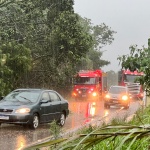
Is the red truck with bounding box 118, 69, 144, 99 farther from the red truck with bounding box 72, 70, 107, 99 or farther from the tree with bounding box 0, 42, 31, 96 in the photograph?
the tree with bounding box 0, 42, 31, 96

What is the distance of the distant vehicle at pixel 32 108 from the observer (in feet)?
45.1

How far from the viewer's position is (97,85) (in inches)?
1524

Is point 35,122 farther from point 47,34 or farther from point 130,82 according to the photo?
point 130,82

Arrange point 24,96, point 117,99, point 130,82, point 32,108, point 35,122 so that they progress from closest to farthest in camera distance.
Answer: point 32,108
point 35,122
point 24,96
point 117,99
point 130,82

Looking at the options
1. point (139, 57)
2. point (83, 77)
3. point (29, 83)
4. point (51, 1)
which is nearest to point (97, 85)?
point (83, 77)

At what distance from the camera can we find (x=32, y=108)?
14.1m

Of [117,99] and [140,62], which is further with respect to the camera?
[117,99]

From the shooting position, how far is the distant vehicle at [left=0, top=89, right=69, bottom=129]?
541 inches

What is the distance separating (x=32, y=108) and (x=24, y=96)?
3.23 ft

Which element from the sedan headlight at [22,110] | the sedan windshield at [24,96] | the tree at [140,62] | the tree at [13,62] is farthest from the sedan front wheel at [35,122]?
the tree at [13,62]

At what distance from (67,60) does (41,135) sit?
60.1 ft

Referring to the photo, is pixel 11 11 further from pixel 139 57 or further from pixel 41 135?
pixel 139 57

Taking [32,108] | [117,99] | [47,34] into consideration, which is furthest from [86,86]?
[32,108]

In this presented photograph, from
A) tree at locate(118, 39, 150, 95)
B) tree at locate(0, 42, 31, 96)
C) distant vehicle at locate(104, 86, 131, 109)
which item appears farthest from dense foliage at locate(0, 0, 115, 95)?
tree at locate(118, 39, 150, 95)
